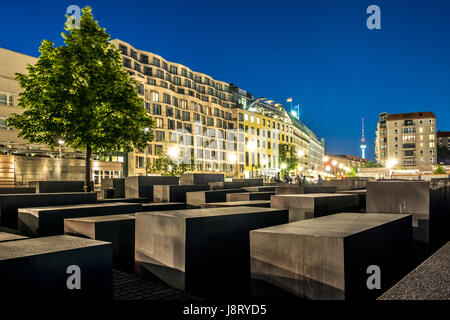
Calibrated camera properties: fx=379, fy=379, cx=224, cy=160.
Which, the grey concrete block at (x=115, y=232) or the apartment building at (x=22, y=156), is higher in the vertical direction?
the apartment building at (x=22, y=156)

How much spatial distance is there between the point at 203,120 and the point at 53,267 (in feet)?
257

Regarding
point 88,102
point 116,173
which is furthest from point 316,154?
point 88,102

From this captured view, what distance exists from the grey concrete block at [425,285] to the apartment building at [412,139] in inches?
5019

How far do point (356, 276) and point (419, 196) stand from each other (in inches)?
165

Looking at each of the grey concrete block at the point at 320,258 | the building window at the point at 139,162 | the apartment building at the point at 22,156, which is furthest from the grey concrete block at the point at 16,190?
the building window at the point at 139,162

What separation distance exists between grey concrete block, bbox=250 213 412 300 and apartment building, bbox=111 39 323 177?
171 feet

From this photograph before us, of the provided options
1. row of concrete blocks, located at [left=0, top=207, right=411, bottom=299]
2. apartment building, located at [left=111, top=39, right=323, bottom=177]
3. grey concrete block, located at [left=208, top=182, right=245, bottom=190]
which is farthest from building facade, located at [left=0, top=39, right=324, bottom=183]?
row of concrete blocks, located at [left=0, top=207, right=411, bottom=299]

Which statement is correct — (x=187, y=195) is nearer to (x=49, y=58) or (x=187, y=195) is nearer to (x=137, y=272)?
(x=137, y=272)

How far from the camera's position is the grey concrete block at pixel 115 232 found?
6.63 meters

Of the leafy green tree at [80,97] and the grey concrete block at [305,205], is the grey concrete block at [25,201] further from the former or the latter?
the leafy green tree at [80,97]

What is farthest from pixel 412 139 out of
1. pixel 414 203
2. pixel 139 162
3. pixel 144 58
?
pixel 414 203

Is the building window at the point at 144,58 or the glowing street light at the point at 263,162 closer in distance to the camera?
the building window at the point at 144,58

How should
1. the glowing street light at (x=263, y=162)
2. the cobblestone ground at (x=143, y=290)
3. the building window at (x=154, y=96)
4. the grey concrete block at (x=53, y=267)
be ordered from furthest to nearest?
1. the glowing street light at (x=263, y=162)
2. the building window at (x=154, y=96)
3. the cobblestone ground at (x=143, y=290)
4. the grey concrete block at (x=53, y=267)

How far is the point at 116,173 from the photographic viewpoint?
47469 millimetres
